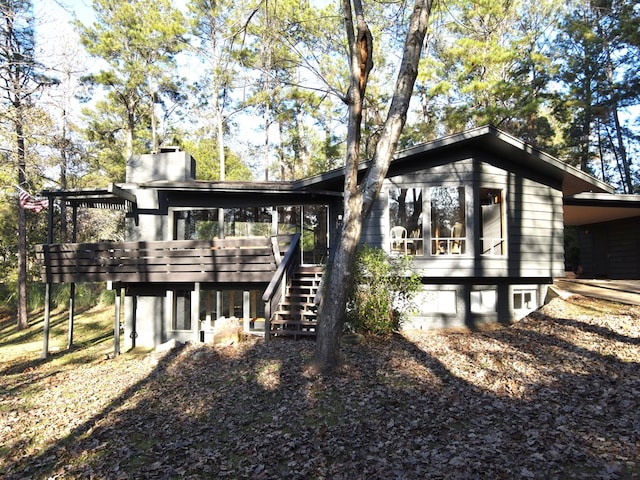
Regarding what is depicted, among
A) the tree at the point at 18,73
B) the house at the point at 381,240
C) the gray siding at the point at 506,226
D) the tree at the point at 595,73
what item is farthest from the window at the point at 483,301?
the tree at the point at 595,73

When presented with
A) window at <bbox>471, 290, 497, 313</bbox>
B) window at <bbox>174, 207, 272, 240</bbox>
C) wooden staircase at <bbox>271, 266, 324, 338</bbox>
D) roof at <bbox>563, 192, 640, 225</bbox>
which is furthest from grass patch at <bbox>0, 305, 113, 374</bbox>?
roof at <bbox>563, 192, 640, 225</bbox>

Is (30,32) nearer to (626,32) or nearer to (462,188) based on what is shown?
(462,188)

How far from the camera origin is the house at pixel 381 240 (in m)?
10.3

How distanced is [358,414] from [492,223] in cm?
779

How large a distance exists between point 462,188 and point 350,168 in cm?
565

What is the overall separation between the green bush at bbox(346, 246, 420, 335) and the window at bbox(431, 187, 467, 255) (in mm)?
2630

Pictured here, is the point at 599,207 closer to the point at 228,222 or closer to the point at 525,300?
the point at 525,300

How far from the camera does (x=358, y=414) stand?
488 centimetres

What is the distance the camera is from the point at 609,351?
21.2ft

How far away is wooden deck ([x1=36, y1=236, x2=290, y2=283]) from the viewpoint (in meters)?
10.5

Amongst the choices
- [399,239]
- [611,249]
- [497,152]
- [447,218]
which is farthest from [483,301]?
[611,249]

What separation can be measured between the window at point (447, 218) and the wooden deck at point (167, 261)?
13.5 feet

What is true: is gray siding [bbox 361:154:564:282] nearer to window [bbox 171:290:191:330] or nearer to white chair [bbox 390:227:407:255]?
white chair [bbox 390:227:407:255]

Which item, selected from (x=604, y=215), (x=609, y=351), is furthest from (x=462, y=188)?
(x=604, y=215)
